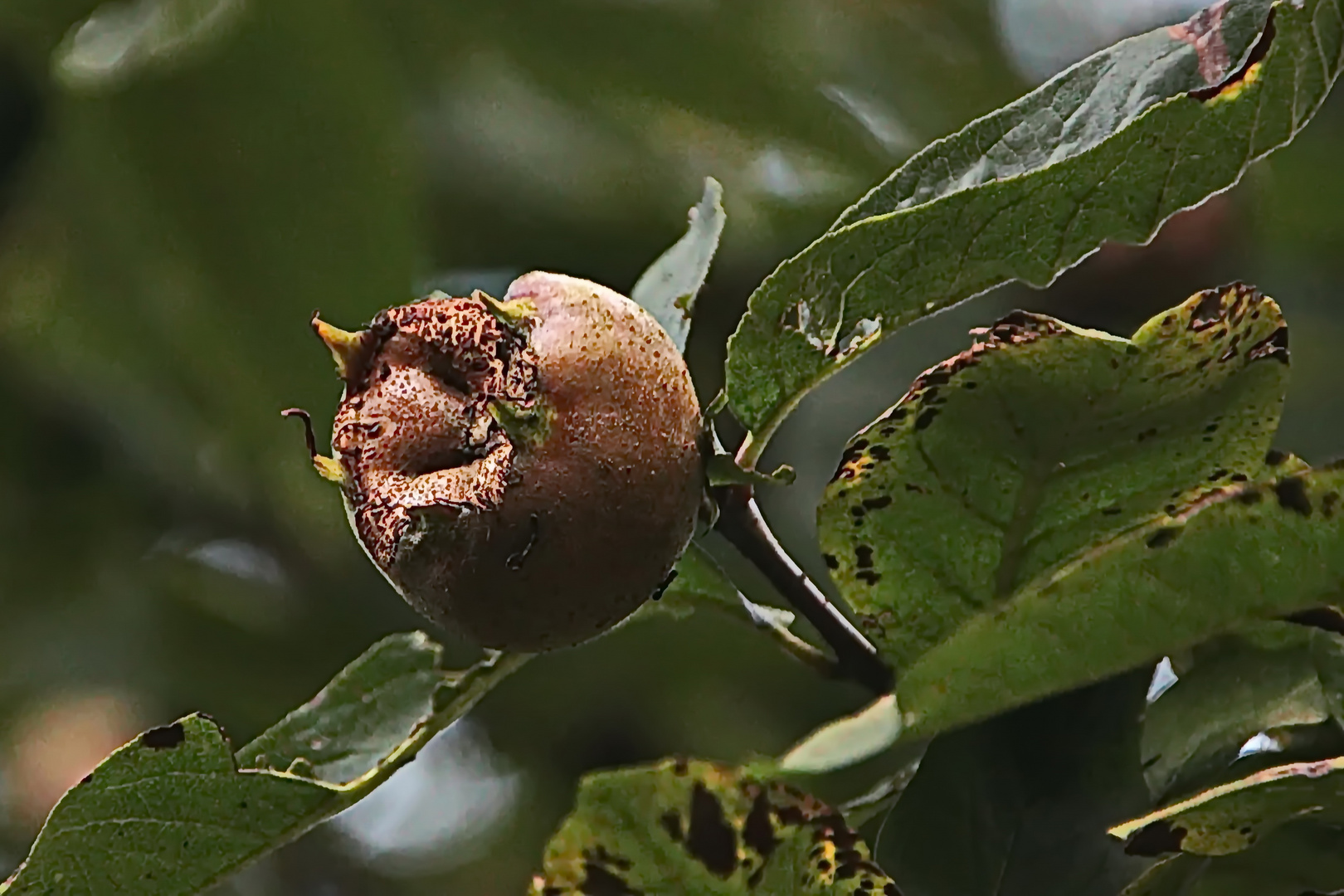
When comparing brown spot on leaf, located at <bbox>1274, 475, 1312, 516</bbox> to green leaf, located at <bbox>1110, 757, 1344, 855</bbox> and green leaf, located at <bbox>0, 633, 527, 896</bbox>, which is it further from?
green leaf, located at <bbox>0, 633, 527, 896</bbox>

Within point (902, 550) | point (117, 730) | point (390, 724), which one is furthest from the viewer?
point (117, 730)

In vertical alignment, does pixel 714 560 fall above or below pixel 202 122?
below

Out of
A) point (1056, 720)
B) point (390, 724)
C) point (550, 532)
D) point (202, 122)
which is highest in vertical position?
point (202, 122)

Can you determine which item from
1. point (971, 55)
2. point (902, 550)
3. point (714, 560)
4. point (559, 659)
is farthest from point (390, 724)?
point (971, 55)

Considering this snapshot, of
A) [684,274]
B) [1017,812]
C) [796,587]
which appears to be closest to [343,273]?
[684,274]

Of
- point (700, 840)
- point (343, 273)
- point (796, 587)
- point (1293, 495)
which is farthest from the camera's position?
point (343, 273)

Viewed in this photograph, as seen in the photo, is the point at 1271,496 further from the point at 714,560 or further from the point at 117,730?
the point at 117,730

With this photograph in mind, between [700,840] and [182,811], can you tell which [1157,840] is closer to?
[700,840]

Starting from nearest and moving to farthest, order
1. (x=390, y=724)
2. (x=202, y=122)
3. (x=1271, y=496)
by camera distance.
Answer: (x=1271, y=496) < (x=390, y=724) < (x=202, y=122)
